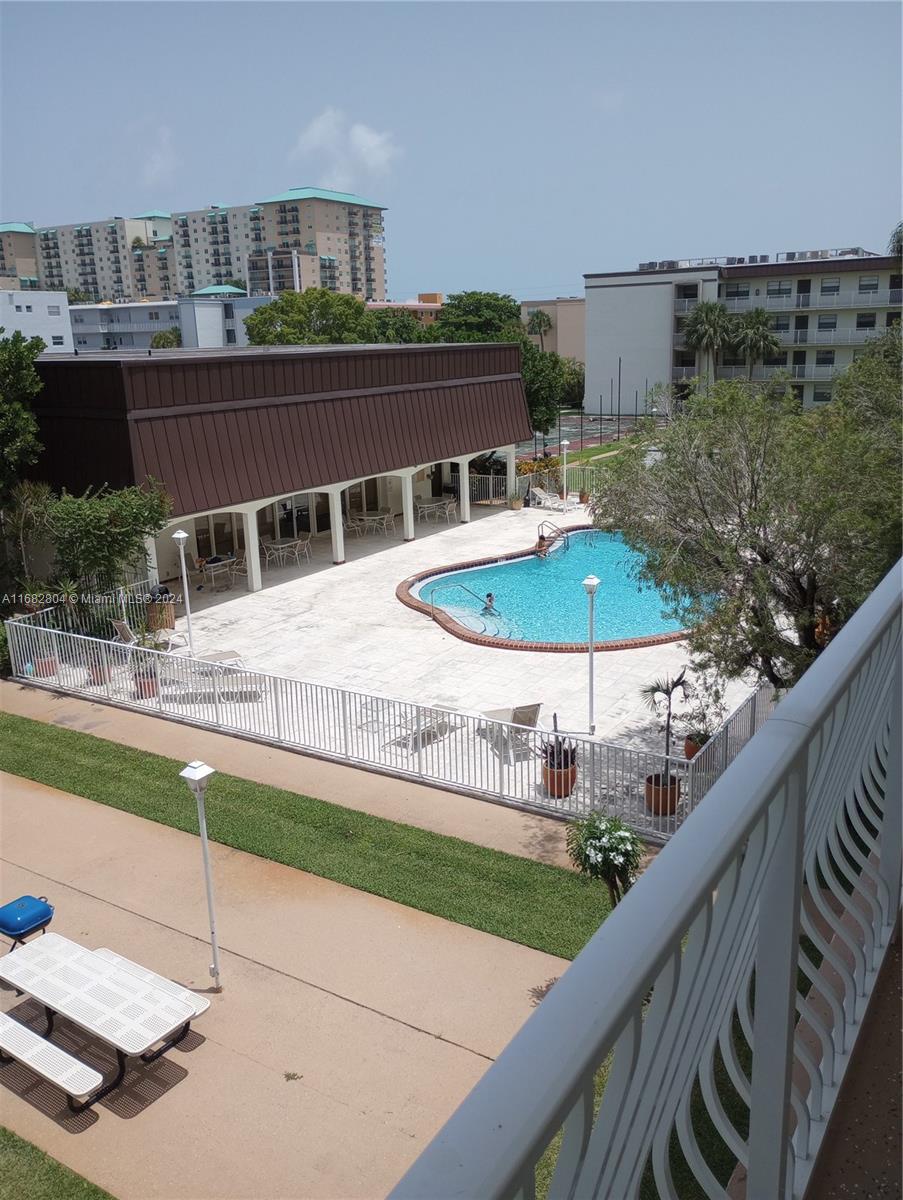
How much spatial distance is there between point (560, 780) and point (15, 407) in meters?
14.6

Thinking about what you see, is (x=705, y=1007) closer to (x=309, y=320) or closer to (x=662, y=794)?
(x=662, y=794)

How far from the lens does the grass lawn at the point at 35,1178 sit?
24.3 ft

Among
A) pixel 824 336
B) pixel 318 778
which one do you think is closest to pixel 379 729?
pixel 318 778

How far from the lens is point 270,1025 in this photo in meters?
9.30

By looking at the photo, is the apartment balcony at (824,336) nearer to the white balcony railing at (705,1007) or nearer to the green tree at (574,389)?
the green tree at (574,389)

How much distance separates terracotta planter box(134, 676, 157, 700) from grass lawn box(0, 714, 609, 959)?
157 centimetres

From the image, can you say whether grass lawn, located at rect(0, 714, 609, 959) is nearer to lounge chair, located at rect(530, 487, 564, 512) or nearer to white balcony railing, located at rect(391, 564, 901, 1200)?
white balcony railing, located at rect(391, 564, 901, 1200)

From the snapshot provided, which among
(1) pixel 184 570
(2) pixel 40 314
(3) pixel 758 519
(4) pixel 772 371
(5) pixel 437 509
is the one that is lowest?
(5) pixel 437 509

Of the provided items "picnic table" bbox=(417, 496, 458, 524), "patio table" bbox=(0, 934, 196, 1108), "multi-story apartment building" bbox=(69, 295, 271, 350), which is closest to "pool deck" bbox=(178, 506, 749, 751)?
"picnic table" bbox=(417, 496, 458, 524)

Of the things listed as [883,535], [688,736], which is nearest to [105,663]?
[688,736]

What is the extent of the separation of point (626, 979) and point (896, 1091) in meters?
2.15

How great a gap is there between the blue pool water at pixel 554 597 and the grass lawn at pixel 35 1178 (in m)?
14.9

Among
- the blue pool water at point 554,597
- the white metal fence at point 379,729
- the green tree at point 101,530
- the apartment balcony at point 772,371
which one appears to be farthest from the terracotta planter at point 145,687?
the apartment balcony at point 772,371

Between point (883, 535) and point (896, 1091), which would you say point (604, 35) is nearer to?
point (883, 535)
